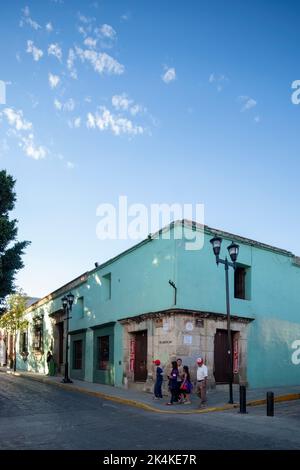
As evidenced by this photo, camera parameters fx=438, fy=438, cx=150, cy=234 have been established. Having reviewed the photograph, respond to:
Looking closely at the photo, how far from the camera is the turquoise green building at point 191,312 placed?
1705 centimetres

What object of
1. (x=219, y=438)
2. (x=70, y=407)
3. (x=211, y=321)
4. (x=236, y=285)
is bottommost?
(x=70, y=407)

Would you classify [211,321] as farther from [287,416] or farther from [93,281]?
[93,281]

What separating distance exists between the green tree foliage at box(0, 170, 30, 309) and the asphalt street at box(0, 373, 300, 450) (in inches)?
274

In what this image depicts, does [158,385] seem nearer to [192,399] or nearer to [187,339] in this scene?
[192,399]

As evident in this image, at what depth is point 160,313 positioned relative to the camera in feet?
56.0

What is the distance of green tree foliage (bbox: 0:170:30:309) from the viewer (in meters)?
19.8

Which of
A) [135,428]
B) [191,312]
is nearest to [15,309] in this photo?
[191,312]

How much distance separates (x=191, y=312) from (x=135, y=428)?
7154 millimetres

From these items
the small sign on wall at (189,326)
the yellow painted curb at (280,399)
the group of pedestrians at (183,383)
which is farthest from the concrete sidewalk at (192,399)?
the small sign on wall at (189,326)

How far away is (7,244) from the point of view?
2003 cm

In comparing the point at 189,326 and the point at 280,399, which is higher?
the point at 189,326

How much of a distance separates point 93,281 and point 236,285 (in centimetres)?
896

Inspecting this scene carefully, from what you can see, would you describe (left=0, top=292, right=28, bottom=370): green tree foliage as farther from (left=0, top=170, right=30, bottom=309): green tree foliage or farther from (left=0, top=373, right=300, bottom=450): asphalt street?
(left=0, top=373, right=300, bottom=450): asphalt street
